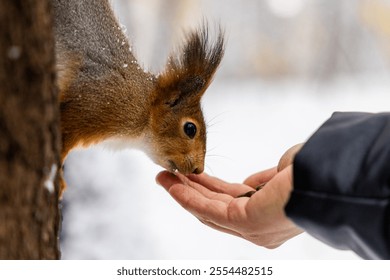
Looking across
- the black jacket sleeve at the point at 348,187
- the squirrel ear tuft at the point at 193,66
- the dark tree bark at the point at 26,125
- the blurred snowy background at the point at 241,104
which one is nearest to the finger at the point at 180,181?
the squirrel ear tuft at the point at 193,66

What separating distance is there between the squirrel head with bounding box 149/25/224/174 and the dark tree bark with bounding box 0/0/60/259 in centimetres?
62

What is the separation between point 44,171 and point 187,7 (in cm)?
303

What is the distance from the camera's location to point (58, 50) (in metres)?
1.13

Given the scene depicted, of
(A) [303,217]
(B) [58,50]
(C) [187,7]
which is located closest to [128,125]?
(B) [58,50]

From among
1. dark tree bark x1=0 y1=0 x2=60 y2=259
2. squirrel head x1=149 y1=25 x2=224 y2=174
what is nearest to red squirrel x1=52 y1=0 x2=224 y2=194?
squirrel head x1=149 y1=25 x2=224 y2=174

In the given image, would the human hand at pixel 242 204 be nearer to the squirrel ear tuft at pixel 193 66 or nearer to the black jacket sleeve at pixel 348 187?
the black jacket sleeve at pixel 348 187

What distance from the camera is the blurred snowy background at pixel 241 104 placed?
83.3 inches

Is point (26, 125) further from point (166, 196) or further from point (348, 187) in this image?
point (166, 196)

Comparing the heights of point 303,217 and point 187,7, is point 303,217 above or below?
below

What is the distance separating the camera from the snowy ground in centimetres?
202

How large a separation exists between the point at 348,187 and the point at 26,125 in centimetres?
49

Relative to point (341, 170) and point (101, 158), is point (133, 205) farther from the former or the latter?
point (341, 170)

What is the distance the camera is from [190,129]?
1383 mm

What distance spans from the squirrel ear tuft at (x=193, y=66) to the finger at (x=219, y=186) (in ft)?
0.70
